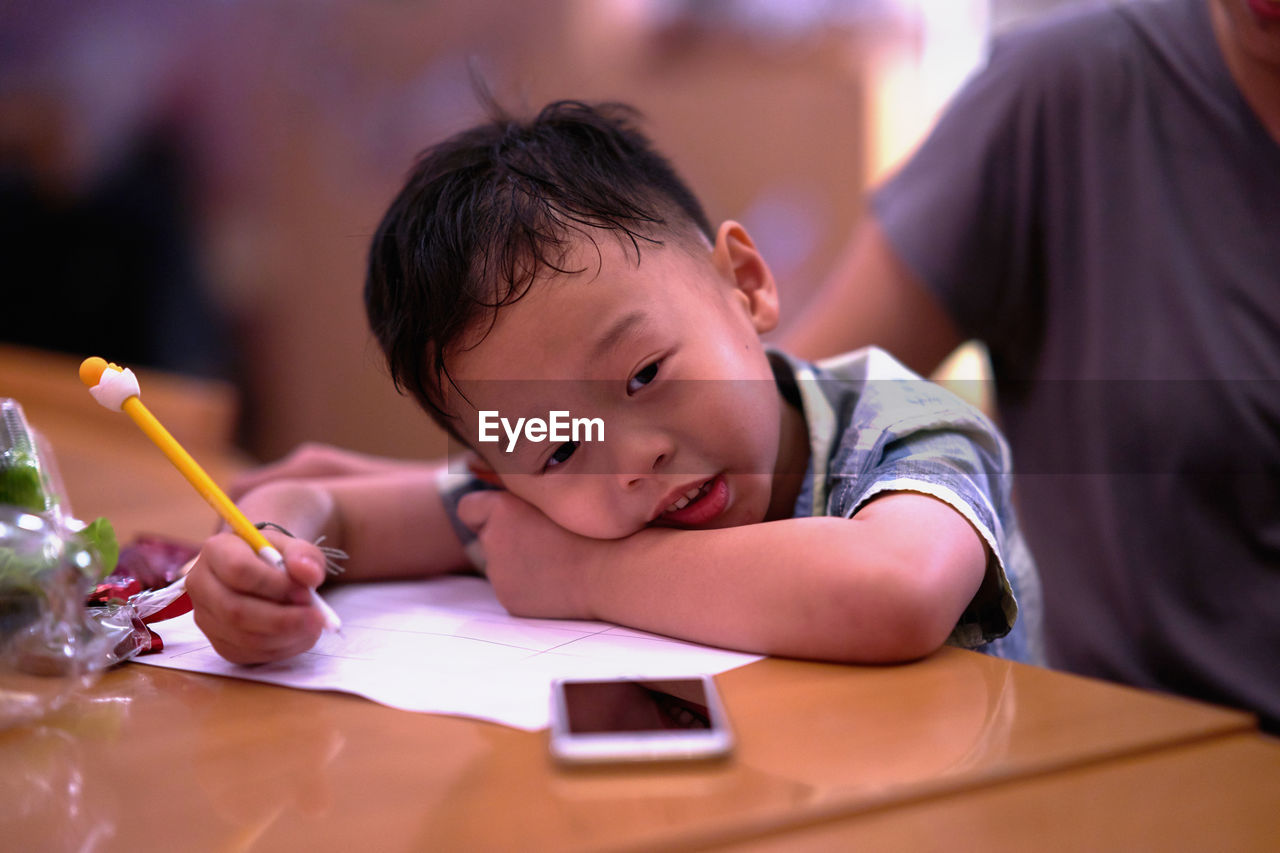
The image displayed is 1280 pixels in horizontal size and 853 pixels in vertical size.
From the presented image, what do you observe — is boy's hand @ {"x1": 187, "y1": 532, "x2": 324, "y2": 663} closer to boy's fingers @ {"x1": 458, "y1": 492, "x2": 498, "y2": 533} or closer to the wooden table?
the wooden table

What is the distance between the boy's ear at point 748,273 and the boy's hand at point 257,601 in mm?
367

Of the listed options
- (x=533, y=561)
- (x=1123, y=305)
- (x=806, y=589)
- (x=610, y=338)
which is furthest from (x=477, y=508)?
(x=1123, y=305)

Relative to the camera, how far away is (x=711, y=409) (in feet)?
2.05

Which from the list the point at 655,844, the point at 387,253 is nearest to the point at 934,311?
the point at 387,253

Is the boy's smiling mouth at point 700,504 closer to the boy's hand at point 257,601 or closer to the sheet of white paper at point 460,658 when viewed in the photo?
the sheet of white paper at point 460,658

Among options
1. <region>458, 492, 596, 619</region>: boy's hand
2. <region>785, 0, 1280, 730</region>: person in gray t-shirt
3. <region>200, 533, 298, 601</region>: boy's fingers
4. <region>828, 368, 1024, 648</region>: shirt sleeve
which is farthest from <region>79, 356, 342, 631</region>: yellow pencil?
<region>785, 0, 1280, 730</region>: person in gray t-shirt

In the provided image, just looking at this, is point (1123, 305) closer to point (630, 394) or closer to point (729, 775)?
point (630, 394)

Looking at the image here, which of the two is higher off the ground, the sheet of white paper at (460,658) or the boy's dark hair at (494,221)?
the boy's dark hair at (494,221)

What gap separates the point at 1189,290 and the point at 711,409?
1.68 feet

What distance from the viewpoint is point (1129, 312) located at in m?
0.90

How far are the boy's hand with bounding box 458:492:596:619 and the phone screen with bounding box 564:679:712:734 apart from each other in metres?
0.20

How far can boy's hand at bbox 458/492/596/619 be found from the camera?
2.05 ft

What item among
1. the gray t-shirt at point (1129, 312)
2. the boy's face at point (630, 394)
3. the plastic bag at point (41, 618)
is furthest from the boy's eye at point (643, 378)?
the gray t-shirt at point (1129, 312)

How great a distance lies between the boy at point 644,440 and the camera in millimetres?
509
